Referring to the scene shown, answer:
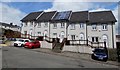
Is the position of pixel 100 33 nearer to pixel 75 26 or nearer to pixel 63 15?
pixel 75 26

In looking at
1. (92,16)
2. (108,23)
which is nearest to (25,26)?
(92,16)

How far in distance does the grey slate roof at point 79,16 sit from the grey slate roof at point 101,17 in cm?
146

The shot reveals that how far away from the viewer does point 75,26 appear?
139 feet

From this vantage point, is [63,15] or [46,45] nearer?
[46,45]

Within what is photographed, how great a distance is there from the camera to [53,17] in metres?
46.8

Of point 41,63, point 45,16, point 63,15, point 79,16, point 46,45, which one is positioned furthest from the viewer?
point 45,16

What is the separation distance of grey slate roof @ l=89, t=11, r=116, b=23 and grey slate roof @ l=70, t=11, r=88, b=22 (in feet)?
4.79

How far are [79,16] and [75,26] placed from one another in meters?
4.10

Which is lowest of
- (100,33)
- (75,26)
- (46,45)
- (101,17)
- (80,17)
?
(46,45)

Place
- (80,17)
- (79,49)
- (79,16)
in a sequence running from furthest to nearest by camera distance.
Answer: (79,16), (80,17), (79,49)

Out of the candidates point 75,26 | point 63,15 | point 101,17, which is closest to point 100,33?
point 101,17

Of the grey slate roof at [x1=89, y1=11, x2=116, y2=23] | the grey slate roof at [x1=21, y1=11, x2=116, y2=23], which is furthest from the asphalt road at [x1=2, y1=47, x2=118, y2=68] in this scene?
the grey slate roof at [x1=21, y1=11, x2=116, y2=23]

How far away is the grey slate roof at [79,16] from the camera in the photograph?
42100 mm

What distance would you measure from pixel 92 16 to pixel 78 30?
20.0 feet
